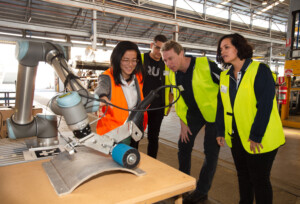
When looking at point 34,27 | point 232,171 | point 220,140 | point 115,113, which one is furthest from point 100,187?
point 34,27

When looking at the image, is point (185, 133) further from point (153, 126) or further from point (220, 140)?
point (153, 126)

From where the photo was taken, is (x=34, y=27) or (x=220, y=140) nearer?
(x=220, y=140)

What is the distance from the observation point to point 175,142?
3.42 meters

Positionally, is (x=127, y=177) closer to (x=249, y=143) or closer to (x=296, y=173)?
(x=249, y=143)

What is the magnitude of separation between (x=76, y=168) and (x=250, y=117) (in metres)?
1.01

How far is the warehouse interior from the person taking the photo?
1861 millimetres

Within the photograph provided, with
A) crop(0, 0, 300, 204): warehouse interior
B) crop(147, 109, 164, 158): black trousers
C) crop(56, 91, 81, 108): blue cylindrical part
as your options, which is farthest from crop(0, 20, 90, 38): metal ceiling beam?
crop(56, 91, 81, 108): blue cylindrical part

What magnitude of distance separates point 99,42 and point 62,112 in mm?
9276

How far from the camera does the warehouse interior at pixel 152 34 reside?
186cm

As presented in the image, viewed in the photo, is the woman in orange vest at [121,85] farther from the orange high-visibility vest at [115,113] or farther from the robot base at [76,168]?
the robot base at [76,168]

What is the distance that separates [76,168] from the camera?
0.75 meters

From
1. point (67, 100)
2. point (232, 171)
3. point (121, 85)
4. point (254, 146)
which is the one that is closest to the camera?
point (67, 100)

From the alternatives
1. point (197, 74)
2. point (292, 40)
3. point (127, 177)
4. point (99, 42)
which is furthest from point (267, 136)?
point (99, 42)

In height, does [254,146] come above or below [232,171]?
above
